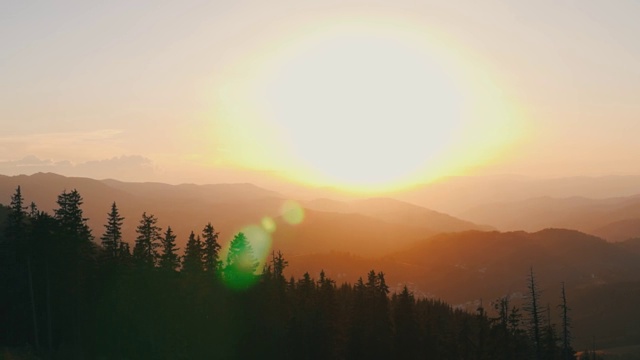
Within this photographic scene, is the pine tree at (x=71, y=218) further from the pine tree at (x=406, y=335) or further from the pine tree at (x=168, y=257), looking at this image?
the pine tree at (x=406, y=335)

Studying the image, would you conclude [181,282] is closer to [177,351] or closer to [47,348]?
[177,351]

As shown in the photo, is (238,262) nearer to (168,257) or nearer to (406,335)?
(168,257)

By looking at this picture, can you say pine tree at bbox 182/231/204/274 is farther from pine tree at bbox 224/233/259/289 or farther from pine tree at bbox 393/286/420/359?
pine tree at bbox 393/286/420/359

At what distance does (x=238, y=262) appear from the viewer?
230 ft

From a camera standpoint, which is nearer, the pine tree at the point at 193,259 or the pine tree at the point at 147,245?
the pine tree at the point at 147,245

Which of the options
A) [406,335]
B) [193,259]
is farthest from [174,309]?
[406,335]

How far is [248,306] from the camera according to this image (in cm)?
7231

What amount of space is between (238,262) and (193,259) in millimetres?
6627

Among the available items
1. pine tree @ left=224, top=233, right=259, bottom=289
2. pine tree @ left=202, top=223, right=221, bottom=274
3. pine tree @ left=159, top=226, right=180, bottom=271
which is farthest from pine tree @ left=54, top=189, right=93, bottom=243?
pine tree @ left=224, top=233, right=259, bottom=289

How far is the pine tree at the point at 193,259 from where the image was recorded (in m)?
64.3

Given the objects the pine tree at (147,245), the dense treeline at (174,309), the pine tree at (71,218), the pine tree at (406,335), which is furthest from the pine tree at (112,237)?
the pine tree at (406,335)

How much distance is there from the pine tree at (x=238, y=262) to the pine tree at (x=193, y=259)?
171 inches

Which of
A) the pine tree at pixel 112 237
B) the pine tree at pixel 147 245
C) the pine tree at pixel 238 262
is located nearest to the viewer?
the pine tree at pixel 147 245

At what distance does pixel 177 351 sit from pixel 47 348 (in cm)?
1475
